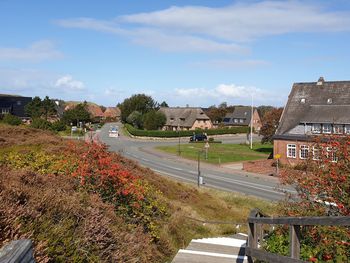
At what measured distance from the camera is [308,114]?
161 ft

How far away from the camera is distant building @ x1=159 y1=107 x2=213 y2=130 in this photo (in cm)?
10394

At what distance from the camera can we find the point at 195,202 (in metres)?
21.0

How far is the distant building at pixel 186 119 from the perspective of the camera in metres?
104

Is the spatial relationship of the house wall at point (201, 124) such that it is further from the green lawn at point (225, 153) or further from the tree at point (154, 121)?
the green lawn at point (225, 153)

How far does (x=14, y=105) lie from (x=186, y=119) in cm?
4050

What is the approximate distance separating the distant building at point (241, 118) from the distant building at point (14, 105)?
55021mm

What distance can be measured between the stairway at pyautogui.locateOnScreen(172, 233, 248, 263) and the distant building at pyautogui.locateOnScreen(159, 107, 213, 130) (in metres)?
91.9

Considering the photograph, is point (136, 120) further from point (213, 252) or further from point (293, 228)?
point (293, 228)

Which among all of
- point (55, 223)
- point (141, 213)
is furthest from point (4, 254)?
point (141, 213)

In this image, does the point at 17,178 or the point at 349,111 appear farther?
the point at 349,111

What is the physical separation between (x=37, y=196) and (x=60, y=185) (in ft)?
10.3

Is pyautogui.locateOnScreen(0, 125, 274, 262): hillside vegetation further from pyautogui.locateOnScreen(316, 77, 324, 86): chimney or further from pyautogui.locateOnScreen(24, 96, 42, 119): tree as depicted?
pyautogui.locateOnScreen(24, 96, 42, 119): tree

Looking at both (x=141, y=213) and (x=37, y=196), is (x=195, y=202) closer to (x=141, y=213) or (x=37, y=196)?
(x=141, y=213)

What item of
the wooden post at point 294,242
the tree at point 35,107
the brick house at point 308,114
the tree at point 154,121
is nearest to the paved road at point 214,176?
the brick house at point 308,114
